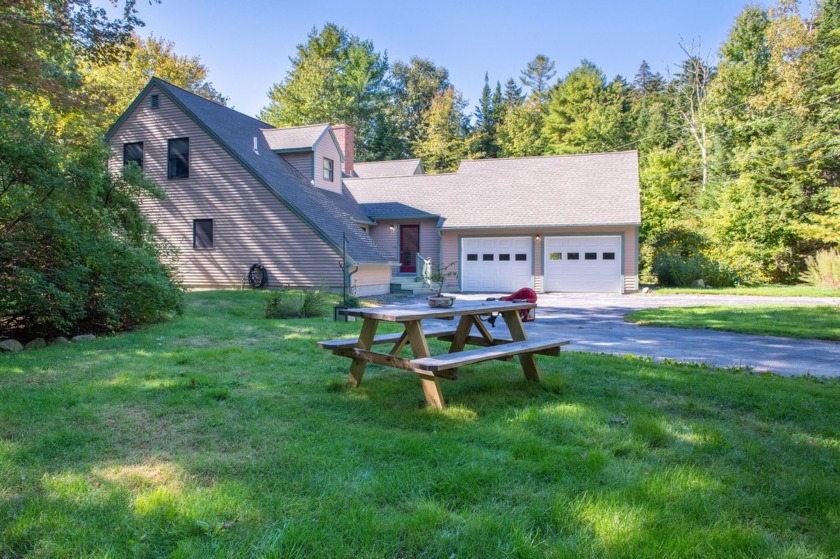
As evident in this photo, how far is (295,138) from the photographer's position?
20109mm

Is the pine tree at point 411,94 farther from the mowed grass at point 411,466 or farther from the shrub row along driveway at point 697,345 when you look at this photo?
the mowed grass at point 411,466

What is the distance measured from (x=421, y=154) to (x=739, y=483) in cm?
3986

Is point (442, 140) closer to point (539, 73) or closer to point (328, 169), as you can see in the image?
point (539, 73)

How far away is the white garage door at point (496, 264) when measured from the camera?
20750 mm

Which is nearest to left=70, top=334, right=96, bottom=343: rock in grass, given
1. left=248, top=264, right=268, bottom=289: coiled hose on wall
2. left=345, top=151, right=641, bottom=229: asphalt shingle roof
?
left=248, top=264, right=268, bottom=289: coiled hose on wall

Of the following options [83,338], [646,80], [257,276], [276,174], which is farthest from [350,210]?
[646,80]

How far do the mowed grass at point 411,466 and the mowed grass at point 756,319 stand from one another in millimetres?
4412

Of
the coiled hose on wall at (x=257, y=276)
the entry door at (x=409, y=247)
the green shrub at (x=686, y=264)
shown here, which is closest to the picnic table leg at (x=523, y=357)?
the coiled hose on wall at (x=257, y=276)

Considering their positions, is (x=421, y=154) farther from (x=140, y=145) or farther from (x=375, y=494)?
(x=375, y=494)

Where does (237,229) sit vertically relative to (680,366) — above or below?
above

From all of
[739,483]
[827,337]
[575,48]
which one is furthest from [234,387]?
[575,48]

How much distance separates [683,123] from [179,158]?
106ft

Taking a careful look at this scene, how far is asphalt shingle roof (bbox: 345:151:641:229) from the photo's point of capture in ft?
65.8

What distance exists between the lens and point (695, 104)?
115 feet
